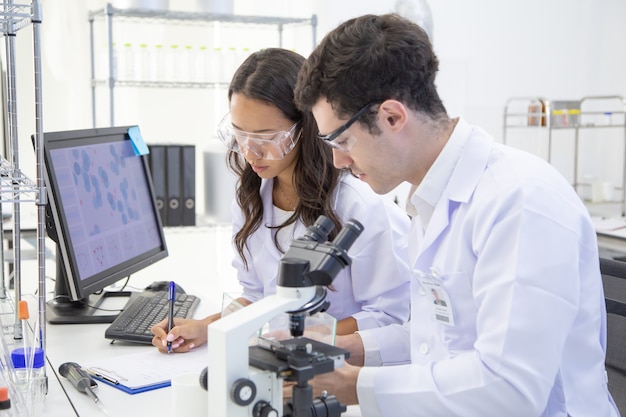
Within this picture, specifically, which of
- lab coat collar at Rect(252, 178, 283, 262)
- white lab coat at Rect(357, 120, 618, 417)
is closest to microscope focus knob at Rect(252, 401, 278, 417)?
white lab coat at Rect(357, 120, 618, 417)

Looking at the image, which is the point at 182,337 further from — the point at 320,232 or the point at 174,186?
the point at 174,186

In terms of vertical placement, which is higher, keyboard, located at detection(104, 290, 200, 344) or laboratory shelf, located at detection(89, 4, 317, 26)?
laboratory shelf, located at detection(89, 4, 317, 26)

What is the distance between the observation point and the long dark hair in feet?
5.24

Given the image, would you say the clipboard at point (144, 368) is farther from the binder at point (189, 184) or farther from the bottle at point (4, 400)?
the binder at point (189, 184)

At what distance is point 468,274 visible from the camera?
1.17 m

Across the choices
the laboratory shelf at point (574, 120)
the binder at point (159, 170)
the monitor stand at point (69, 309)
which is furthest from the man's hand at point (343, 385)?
the laboratory shelf at point (574, 120)

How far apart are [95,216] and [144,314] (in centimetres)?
27

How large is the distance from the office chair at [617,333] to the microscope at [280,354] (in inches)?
28.3

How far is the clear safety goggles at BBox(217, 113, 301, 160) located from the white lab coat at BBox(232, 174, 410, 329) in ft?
0.66

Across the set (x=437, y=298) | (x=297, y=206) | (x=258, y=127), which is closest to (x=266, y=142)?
(x=258, y=127)

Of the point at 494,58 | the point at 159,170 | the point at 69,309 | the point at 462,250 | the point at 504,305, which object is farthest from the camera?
the point at 494,58

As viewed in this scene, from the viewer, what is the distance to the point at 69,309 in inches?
74.3

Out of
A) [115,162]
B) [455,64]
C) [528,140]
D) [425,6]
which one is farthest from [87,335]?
[528,140]

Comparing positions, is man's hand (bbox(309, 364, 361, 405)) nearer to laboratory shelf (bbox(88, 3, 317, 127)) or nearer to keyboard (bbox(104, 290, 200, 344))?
keyboard (bbox(104, 290, 200, 344))
